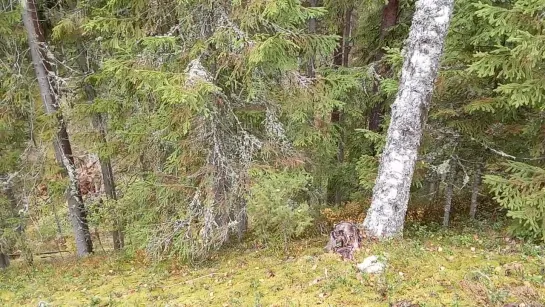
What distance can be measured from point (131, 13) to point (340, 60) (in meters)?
9.17

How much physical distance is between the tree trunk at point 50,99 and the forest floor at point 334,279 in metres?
3.07

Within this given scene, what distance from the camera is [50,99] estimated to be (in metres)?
10.8

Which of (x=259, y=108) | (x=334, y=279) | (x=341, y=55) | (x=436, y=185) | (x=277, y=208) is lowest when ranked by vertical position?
(x=436, y=185)

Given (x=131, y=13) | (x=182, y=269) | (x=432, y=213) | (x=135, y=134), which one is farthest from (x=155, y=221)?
(x=432, y=213)

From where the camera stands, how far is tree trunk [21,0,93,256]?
10391 mm

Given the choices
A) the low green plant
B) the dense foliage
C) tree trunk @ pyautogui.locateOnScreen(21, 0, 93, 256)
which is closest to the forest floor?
the low green plant

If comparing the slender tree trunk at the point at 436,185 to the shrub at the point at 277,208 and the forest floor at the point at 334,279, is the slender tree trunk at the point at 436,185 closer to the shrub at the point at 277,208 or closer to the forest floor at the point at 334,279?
the forest floor at the point at 334,279

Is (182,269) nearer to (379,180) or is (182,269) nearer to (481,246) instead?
(379,180)

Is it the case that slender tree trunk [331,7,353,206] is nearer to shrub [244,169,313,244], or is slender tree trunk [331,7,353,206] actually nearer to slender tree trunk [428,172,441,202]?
slender tree trunk [428,172,441,202]

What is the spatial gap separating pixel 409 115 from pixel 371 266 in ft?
7.47

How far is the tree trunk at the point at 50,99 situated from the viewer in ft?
34.1

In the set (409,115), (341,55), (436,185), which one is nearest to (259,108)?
(409,115)

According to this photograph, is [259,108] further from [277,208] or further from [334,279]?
[334,279]

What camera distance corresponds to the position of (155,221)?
28.7ft
